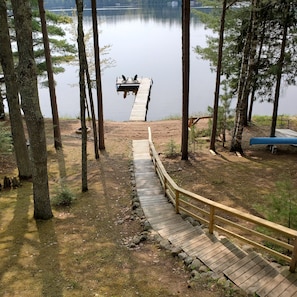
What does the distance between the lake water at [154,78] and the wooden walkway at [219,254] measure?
17447mm

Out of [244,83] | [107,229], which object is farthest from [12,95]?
[244,83]

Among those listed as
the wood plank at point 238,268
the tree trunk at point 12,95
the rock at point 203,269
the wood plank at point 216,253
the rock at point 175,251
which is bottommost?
the rock at point 175,251

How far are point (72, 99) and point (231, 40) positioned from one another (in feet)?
67.2

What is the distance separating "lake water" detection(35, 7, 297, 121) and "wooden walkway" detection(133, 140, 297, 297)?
57.2 ft

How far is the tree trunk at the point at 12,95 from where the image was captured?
334 inches

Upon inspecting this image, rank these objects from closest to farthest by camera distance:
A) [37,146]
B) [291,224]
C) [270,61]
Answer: [291,224]
[37,146]
[270,61]

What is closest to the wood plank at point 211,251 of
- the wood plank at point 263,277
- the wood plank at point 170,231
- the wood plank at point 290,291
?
the wood plank at point 263,277

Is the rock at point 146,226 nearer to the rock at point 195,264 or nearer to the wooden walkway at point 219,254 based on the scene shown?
the wooden walkway at point 219,254

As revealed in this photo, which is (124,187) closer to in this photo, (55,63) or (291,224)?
(291,224)

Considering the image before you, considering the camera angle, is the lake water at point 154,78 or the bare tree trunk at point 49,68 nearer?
the bare tree trunk at point 49,68

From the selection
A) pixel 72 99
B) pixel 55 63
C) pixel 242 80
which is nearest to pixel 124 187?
pixel 242 80

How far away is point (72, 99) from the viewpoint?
1288 inches

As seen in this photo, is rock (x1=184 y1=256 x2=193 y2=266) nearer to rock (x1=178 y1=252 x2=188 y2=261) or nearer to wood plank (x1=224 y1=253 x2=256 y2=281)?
rock (x1=178 y1=252 x2=188 y2=261)

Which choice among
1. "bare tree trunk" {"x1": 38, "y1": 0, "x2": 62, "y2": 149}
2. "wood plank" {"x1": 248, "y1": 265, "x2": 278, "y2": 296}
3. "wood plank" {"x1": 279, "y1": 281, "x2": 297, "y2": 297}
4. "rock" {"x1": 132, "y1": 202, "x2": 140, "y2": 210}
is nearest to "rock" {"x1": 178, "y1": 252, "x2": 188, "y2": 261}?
"wood plank" {"x1": 248, "y1": 265, "x2": 278, "y2": 296}
